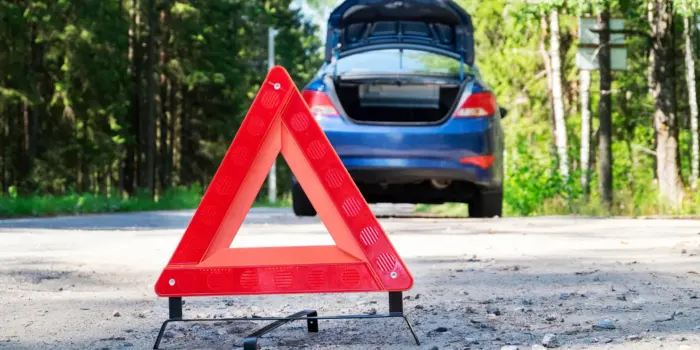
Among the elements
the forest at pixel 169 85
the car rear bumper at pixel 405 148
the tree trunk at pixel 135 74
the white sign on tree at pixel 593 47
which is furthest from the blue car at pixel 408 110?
the tree trunk at pixel 135 74

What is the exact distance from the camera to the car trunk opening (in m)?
11.6

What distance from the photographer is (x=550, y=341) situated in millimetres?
4660

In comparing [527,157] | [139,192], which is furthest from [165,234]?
[139,192]

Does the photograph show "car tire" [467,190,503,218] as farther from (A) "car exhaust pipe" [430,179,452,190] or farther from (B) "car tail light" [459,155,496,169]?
(B) "car tail light" [459,155,496,169]

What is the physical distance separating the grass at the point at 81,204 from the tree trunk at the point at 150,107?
4.37 metres

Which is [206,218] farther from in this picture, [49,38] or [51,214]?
[49,38]

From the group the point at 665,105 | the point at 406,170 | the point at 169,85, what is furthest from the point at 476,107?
the point at 169,85

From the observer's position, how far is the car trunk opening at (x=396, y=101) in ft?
38.2

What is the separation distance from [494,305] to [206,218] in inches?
72.5

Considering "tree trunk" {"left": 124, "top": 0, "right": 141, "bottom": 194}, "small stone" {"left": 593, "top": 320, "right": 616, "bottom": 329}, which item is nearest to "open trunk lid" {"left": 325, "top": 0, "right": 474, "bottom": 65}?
"small stone" {"left": 593, "top": 320, "right": 616, "bottom": 329}

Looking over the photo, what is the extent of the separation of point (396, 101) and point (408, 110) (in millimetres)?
264

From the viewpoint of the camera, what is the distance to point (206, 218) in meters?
4.82

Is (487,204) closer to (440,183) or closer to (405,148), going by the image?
(440,183)

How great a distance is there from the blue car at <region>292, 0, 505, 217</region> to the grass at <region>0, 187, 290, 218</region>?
8.97 m
